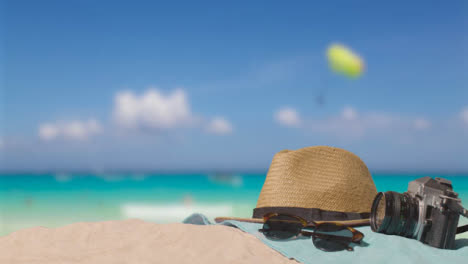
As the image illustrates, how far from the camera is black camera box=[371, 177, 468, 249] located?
6.43 feet

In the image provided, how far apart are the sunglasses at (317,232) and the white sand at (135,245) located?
0.12 metres

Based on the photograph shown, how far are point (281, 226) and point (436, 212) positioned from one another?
30.4 inches

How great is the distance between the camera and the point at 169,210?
10195 mm

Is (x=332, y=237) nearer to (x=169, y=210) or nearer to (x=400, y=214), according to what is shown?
(x=400, y=214)

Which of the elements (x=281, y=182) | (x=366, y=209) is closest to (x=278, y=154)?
(x=281, y=182)

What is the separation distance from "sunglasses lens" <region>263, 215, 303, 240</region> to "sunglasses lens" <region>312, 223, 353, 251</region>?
13 cm

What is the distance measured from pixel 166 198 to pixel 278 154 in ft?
35.3

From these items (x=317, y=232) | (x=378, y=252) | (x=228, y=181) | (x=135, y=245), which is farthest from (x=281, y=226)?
(x=228, y=181)

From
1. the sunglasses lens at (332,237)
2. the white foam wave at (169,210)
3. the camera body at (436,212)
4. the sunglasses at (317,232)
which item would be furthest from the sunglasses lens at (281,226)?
the white foam wave at (169,210)

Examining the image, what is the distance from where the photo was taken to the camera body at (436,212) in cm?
196

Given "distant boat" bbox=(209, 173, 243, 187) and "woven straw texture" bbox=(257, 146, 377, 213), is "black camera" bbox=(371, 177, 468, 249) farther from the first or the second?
"distant boat" bbox=(209, 173, 243, 187)

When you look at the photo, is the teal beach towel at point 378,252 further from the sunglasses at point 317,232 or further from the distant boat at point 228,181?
the distant boat at point 228,181

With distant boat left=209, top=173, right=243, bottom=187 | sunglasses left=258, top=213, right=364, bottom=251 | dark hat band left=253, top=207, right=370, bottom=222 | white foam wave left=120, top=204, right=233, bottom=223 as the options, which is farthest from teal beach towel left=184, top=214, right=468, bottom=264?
distant boat left=209, top=173, right=243, bottom=187

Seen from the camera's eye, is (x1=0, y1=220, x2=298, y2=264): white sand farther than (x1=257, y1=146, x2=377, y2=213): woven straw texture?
No
